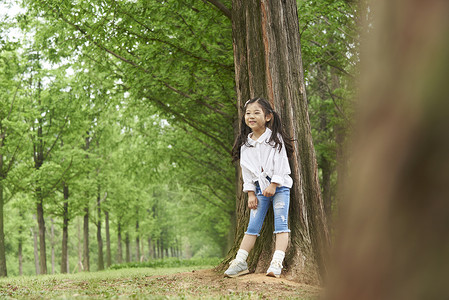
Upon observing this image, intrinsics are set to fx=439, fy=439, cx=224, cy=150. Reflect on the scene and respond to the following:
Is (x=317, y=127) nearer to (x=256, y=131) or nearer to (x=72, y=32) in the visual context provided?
(x=72, y=32)

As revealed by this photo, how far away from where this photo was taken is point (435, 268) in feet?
3.50

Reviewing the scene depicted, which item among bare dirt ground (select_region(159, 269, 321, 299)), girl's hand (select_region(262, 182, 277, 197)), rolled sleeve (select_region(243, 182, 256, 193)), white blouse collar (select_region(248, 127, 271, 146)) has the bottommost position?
bare dirt ground (select_region(159, 269, 321, 299))

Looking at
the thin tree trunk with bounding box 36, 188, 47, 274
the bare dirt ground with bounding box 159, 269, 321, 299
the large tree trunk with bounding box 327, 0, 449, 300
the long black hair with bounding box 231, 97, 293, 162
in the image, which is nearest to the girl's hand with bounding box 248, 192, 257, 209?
the long black hair with bounding box 231, 97, 293, 162

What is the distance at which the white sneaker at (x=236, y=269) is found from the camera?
538 cm

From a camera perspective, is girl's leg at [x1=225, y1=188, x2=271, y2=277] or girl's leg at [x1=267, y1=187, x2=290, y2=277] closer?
girl's leg at [x1=267, y1=187, x2=290, y2=277]

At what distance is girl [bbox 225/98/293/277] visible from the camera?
17.4 ft

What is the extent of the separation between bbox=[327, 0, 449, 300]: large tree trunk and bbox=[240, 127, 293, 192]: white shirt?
4.10m

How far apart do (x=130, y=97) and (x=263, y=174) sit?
9348 mm

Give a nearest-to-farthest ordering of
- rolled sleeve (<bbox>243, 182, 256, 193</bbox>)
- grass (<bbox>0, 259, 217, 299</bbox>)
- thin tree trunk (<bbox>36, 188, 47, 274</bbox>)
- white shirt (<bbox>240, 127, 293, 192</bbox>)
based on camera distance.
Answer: grass (<bbox>0, 259, 217, 299</bbox>)
white shirt (<bbox>240, 127, 293, 192</bbox>)
rolled sleeve (<bbox>243, 182, 256, 193</bbox>)
thin tree trunk (<bbox>36, 188, 47, 274</bbox>)

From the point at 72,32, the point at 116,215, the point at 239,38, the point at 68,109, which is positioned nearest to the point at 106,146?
the point at 68,109

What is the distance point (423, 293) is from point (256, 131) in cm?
458

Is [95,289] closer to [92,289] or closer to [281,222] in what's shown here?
[92,289]

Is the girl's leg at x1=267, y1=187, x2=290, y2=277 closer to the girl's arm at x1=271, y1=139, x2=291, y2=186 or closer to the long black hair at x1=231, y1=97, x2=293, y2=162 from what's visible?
the girl's arm at x1=271, y1=139, x2=291, y2=186

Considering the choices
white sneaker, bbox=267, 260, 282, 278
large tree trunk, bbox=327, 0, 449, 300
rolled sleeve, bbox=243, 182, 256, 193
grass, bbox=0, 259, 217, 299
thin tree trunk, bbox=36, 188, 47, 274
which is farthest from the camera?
thin tree trunk, bbox=36, 188, 47, 274
